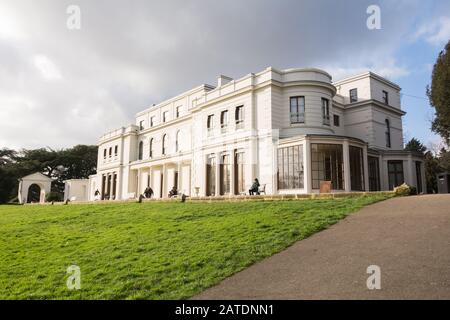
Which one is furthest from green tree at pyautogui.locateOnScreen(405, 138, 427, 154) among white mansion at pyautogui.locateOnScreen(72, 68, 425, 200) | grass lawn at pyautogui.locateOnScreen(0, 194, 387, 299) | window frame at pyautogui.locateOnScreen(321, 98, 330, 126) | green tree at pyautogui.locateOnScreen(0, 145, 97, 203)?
green tree at pyautogui.locateOnScreen(0, 145, 97, 203)

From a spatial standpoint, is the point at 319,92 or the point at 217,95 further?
the point at 217,95

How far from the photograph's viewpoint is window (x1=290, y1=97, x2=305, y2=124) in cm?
2442

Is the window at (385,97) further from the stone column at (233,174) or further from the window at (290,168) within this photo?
the stone column at (233,174)

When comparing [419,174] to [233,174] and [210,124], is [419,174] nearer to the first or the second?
[233,174]

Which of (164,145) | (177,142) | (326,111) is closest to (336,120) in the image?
(326,111)

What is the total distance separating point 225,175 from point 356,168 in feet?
28.5

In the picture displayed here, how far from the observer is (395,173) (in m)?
27.1

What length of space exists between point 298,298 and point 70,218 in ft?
46.9

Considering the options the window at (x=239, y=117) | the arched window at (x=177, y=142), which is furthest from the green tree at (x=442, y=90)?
the arched window at (x=177, y=142)

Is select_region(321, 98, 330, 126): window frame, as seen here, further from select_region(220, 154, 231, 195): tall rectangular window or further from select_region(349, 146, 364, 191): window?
select_region(220, 154, 231, 195): tall rectangular window

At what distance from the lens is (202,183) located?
91.4 ft

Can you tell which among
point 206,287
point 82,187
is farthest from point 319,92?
point 82,187

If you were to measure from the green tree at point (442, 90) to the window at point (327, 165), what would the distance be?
561 cm
